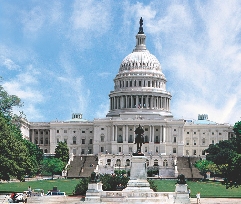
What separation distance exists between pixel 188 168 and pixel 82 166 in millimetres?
22067

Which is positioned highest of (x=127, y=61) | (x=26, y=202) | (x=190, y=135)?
(x=127, y=61)

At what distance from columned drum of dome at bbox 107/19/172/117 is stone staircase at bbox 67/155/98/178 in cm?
2762

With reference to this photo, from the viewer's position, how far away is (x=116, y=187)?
6731 centimetres

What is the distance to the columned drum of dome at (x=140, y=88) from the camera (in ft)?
598

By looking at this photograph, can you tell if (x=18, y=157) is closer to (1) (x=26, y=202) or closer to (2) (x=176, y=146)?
(1) (x=26, y=202)

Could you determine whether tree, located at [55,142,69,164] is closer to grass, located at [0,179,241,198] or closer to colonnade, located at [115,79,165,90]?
colonnade, located at [115,79,165,90]

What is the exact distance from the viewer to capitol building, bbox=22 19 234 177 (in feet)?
573

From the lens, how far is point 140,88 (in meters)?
184

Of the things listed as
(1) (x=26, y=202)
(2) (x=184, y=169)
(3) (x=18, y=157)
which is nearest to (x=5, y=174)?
(3) (x=18, y=157)

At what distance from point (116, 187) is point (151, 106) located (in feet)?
379

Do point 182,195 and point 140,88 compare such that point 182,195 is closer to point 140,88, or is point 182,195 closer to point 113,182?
point 113,182

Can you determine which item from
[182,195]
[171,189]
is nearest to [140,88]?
[171,189]

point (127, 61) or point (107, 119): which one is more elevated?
Result: point (127, 61)

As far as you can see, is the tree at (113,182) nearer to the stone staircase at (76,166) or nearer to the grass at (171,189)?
the grass at (171,189)
